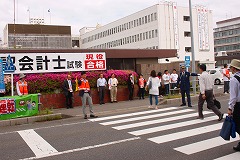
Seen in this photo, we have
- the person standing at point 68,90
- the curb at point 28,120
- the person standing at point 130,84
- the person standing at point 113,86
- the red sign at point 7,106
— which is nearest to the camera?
the curb at point 28,120

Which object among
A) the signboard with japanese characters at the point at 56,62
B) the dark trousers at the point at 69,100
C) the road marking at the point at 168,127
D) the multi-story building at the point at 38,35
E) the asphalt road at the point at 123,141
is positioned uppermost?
the multi-story building at the point at 38,35

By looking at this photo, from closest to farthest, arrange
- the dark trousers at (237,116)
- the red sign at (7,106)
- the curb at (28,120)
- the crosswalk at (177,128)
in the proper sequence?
1. the dark trousers at (237,116)
2. the crosswalk at (177,128)
3. the curb at (28,120)
4. the red sign at (7,106)

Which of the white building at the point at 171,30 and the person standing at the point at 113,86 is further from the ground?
the white building at the point at 171,30

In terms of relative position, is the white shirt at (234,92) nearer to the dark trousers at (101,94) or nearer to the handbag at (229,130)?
the handbag at (229,130)

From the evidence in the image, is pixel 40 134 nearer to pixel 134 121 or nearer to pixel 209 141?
pixel 134 121

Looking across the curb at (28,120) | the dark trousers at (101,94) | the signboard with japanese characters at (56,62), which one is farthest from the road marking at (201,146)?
the signboard with japanese characters at (56,62)

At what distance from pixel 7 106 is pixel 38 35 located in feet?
150

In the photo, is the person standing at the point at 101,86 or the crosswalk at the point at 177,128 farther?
the person standing at the point at 101,86

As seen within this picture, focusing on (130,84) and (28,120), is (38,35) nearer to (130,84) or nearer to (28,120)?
(130,84)

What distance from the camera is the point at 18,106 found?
11.4 metres

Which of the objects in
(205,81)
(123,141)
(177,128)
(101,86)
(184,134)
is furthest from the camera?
(101,86)

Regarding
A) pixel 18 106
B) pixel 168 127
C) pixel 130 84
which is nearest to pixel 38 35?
pixel 130 84

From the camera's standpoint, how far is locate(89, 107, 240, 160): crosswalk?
6301 millimetres

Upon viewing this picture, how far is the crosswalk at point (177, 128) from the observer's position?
6301mm
